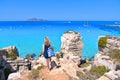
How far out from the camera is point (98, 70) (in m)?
23.0

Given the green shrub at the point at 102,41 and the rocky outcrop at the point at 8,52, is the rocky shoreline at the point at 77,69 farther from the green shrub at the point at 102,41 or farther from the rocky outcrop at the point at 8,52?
the rocky outcrop at the point at 8,52

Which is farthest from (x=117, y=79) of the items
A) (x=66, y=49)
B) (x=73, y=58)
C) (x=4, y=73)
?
(x=66, y=49)

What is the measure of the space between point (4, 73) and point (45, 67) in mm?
6560

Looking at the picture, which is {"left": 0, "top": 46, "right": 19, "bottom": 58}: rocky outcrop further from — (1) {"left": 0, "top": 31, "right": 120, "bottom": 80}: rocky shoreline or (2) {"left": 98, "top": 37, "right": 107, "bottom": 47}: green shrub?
(2) {"left": 98, "top": 37, "right": 107, "bottom": 47}: green shrub

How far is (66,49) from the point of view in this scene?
39.8 m

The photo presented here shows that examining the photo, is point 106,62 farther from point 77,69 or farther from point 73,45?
point 73,45

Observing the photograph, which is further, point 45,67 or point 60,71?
point 45,67

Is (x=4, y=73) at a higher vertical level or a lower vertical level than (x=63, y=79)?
lower

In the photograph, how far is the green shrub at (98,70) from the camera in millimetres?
22461

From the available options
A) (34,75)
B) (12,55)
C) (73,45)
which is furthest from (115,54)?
(73,45)

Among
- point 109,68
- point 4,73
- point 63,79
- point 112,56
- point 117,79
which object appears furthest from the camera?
point 4,73

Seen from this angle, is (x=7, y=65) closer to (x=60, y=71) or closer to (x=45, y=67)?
(x=45, y=67)

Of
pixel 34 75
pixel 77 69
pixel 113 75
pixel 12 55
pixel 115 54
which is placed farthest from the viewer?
pixel 12 55

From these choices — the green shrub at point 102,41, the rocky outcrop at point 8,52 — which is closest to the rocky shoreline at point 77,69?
the green shrub at point 102,41
